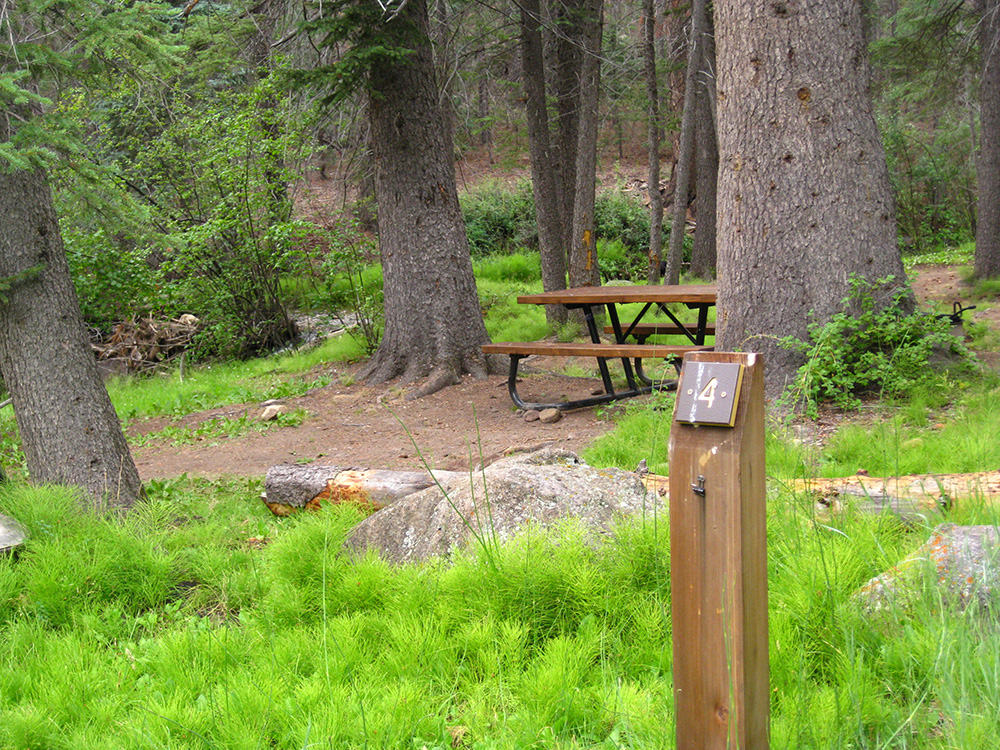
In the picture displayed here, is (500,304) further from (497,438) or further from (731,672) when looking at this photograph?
(731,672)

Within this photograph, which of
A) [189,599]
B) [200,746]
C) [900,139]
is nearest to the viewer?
[200,746]

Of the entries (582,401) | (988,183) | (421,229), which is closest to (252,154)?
(421,229)

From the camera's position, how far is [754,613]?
1.68 m

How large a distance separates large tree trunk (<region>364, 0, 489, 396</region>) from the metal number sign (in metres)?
6.63

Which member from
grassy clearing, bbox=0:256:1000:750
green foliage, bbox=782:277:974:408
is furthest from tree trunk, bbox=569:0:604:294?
grassy clearing, bbox=0:256:1000:750

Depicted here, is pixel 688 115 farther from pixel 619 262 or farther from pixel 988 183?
pixel 619 262

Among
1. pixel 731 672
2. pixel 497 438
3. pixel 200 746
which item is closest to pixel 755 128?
pixel 497 438

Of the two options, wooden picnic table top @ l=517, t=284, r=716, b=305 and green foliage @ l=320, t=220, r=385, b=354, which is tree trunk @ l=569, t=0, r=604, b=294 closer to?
green foliage @ l=320, t=220, r=385, b=354

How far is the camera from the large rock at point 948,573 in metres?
2.22

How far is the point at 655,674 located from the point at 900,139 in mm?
20845

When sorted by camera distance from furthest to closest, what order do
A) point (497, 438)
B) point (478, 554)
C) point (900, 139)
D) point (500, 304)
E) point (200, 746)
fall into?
1. point (900, 139)
2. point (500, 304)
3. point (497, 438)
4. point (478, 554)
5. point (200, 746)

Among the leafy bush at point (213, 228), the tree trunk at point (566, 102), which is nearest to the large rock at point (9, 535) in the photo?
the leafy bush at point (213, 228)

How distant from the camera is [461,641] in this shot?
270 cm

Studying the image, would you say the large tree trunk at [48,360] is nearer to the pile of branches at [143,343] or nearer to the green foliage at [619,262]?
the pile of branches at [143,343]
